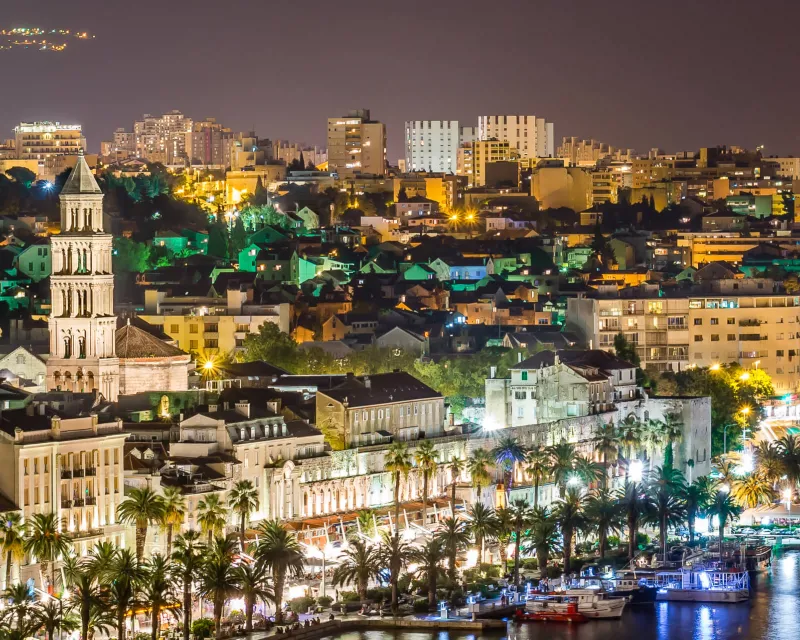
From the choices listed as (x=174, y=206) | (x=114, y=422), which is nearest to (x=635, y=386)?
(x=114, y=422)

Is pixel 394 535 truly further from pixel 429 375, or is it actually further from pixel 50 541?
pixel 429 375

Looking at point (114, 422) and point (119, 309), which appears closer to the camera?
point (114, 422)

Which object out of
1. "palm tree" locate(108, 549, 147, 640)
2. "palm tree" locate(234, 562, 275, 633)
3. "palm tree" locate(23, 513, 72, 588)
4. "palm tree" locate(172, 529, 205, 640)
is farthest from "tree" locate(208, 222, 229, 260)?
"palm tree" locate(108, 549, 147, 640)

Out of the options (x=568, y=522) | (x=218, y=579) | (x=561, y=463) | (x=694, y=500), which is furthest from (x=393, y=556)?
(x=694, y=500)

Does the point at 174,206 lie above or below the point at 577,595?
above

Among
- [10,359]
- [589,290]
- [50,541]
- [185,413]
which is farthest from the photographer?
[589,290]

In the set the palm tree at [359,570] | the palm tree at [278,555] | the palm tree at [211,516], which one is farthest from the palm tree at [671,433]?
the palm tree at [278,555]
